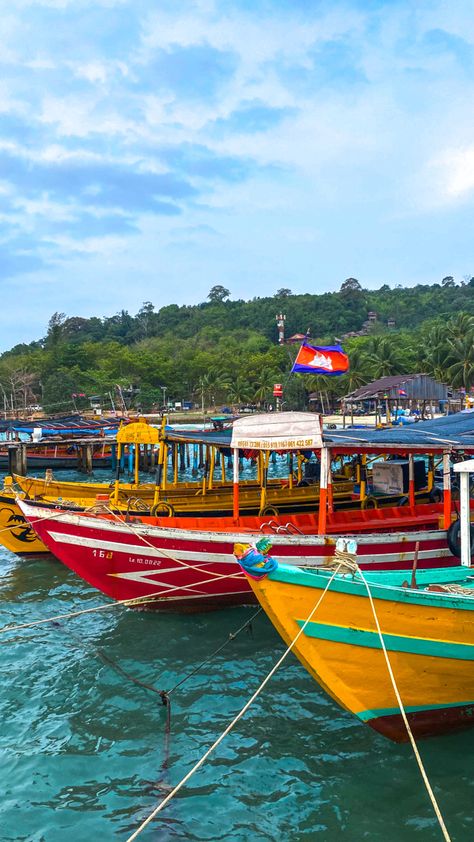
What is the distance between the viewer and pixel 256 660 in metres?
10.4

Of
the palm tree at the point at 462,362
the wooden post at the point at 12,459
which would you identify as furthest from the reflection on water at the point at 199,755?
the palm tree at the point at 462,362

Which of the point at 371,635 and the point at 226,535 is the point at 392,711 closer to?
the point at 371,635

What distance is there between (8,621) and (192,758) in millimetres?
6845

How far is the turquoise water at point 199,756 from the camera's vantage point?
6.61 meters

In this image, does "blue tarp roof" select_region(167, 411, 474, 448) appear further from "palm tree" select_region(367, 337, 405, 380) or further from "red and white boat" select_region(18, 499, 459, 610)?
"palm tree" select_region(367, 337, 405, 380)

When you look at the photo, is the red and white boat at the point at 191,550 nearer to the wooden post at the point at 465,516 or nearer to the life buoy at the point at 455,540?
the life buoy at the point at 455,540

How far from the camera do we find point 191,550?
11.3 m

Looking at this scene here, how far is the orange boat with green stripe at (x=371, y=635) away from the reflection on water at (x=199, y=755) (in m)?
0.85

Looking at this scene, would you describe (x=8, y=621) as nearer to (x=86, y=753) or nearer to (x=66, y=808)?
(x=86, y=753)

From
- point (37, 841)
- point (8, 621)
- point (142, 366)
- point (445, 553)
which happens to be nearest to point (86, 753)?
point (37, 841)

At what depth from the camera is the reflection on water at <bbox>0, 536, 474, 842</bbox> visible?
260 inches

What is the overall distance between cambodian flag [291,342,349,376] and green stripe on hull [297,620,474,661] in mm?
7664

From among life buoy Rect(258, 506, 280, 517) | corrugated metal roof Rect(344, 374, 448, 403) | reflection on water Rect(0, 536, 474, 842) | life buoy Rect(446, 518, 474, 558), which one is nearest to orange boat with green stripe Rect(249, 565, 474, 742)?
reflection on water Rect(0, 536, 474, 842)

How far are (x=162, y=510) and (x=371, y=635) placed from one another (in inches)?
310
